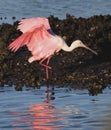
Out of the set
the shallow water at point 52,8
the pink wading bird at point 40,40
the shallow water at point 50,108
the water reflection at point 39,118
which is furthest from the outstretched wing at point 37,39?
the shallow water at point 52,8

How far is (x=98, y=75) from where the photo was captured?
12000mm

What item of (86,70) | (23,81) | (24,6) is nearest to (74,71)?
(86,70)

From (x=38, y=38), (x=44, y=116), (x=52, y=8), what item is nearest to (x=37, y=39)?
(x=38, y=38)

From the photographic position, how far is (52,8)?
19797 millimetres

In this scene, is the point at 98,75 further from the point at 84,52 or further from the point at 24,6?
the point at 24,6

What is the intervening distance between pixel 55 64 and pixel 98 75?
134cm

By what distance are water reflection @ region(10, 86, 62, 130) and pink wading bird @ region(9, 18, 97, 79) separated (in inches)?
93.5

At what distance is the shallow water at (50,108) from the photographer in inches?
339

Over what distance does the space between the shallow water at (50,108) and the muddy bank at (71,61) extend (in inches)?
16.2

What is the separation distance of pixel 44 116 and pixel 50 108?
0.67 m


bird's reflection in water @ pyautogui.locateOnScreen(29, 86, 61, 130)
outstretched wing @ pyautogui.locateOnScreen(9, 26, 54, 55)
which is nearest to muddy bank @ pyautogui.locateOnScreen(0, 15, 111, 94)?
outstretched wing @ pyautogui.locateOnScreen(9, 26, 54, 55)

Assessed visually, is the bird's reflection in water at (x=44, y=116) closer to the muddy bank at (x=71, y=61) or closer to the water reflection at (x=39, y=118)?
the water reflection at (x=39, y=118)

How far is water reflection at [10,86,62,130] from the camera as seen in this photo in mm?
8539

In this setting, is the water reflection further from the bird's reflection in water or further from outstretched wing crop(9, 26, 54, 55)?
outstretched wing crop(9, 26, 54, 55)
